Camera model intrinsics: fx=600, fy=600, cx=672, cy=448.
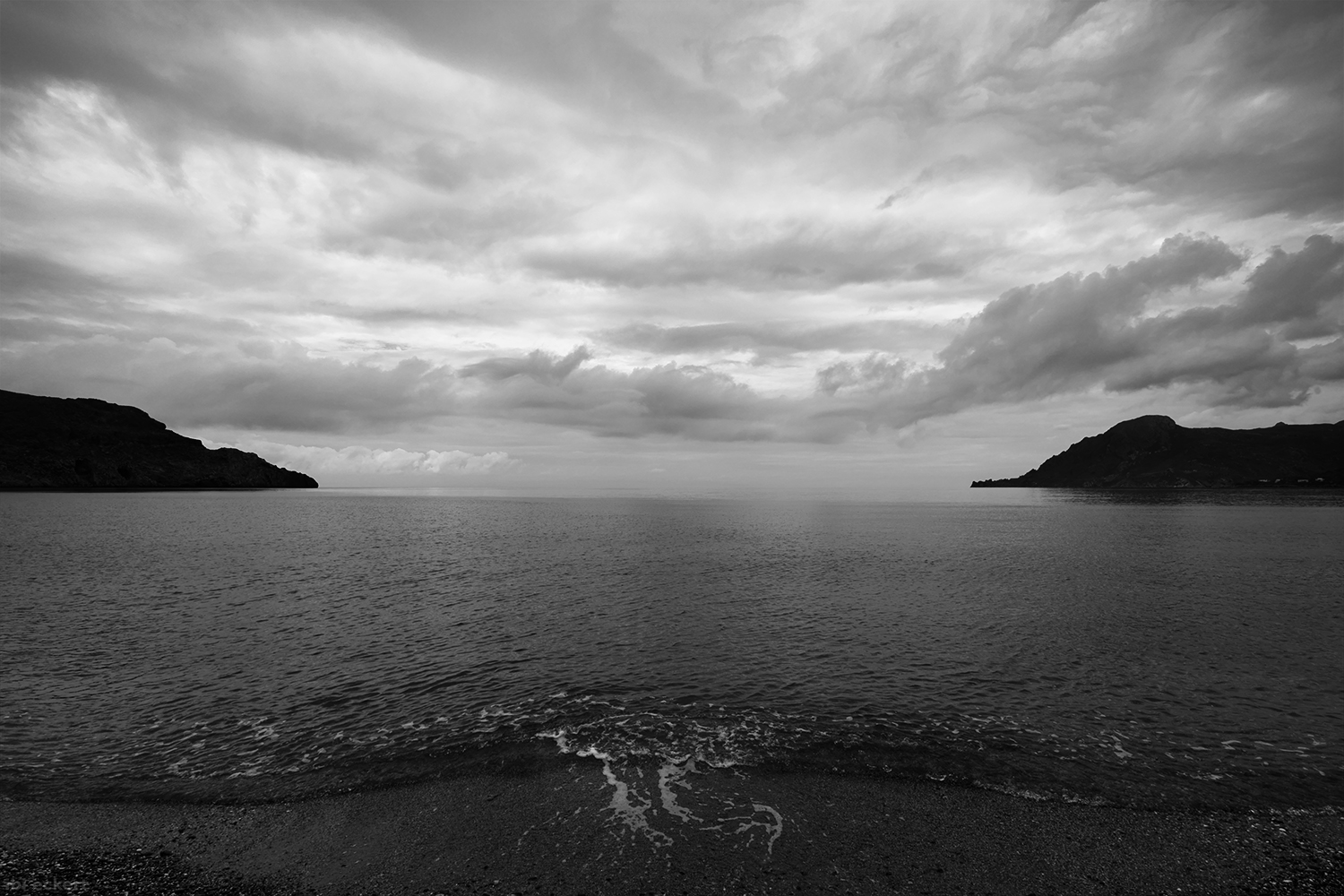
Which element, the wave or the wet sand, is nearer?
the wet sand

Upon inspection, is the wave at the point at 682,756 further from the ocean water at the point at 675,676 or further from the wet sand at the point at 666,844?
the wet sand at the point at 666,844

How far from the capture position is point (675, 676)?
37.5 m

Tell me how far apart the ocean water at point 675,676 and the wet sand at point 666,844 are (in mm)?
1513

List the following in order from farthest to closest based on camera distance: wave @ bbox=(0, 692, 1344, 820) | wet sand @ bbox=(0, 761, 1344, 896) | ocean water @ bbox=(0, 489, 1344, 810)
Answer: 1. ocean water @ bbox=(0, 489, 1344, 810)
2. wave @ bbox=(0, 692, 1344, 820)
3. wet sand @ bbox=(0, 761, 1344, 896)

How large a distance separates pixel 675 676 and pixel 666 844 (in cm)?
1809

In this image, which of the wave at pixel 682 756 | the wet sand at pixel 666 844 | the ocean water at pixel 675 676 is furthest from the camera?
the ocean water at pixel 675 676

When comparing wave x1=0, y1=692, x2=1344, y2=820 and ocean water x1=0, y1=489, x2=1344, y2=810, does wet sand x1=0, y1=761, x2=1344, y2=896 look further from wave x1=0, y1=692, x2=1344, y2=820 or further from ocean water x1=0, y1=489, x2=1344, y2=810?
ocean water x1=0, y1=489, x2=1344, y2=810

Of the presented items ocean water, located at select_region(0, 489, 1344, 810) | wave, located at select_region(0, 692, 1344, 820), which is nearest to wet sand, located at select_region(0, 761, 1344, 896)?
wave, located at select_region(0, 692, 1344, 820)

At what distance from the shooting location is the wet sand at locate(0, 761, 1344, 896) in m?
17.5

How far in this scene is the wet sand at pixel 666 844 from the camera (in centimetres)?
1748

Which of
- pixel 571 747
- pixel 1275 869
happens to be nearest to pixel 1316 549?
pixel 1275 869

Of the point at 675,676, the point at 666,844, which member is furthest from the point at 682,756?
the point at 675,676

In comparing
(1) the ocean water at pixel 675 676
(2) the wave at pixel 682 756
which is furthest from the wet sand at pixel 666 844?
(1) the ocean water at pixel 675 676

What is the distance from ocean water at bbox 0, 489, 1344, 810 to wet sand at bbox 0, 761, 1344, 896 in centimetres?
151
